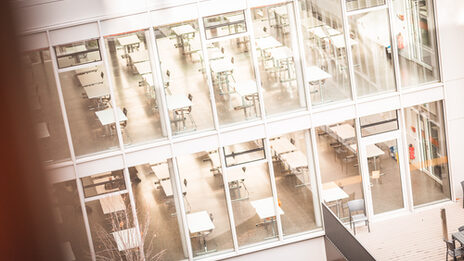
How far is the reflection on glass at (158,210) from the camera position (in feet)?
39.1

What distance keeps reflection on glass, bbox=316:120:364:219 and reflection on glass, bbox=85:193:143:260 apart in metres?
3.90

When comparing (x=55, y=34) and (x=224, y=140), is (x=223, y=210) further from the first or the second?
(x=55, y=34)

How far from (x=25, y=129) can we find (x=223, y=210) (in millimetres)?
12019

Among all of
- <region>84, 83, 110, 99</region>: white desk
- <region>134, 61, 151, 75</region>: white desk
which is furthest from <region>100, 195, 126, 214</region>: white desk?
<region>134, 61, 151, 75</region>: white desk

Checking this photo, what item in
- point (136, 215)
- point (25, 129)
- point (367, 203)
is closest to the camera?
point (25, 129)

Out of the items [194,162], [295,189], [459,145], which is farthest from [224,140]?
[459,145]

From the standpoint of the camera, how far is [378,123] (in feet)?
41.8

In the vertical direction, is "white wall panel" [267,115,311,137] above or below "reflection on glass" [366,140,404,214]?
above

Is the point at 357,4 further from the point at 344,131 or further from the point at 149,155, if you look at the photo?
the point at 149,155

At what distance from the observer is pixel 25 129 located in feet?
1.32

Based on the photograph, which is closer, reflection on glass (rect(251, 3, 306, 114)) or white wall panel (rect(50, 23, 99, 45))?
white wall panel (rect(50, 23, 99, 45))

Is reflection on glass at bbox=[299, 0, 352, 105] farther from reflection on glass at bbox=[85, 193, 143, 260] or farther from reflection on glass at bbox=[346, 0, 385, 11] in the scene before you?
reflection on glass at bbox=[85, 193, 143, 260]

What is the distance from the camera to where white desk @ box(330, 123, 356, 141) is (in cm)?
1259

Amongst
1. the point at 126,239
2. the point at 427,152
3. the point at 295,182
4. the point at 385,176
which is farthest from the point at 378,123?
the point at 126,239
